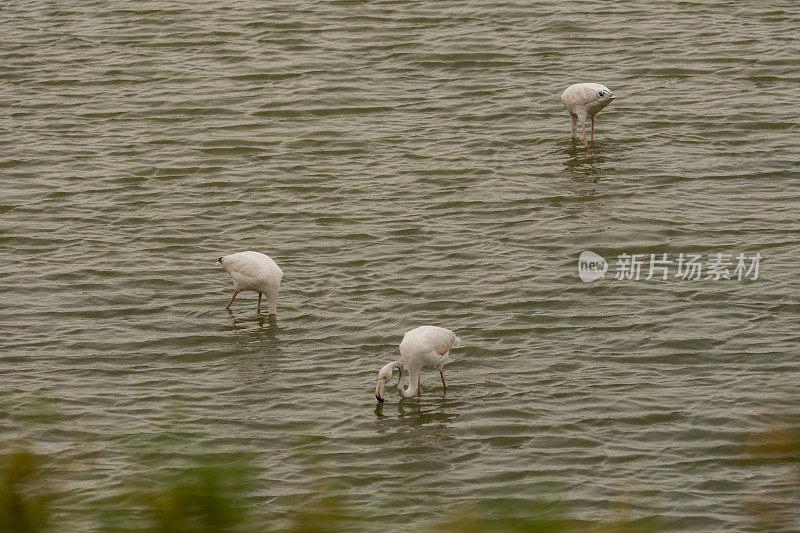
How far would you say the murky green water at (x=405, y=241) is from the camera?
9.79m

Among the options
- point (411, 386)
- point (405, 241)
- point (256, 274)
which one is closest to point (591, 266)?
point (405, 241)

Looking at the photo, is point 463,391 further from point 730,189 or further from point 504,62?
point 504,62

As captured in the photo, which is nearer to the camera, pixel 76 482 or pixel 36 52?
pixel 76 482

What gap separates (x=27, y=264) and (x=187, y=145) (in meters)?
3.95

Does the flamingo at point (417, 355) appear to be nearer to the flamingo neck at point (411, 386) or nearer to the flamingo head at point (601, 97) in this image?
the flamingo neck at point (411, 386)

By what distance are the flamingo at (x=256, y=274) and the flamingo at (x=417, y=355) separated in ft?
6.45

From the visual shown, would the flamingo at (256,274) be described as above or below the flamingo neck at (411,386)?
above

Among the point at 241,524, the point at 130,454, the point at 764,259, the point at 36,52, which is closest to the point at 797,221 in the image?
the point at 764,259

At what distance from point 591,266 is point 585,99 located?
3.52 metres

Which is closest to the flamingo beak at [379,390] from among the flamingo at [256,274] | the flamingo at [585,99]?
the flamingo at [256,274]

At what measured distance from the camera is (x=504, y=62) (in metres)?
19.2

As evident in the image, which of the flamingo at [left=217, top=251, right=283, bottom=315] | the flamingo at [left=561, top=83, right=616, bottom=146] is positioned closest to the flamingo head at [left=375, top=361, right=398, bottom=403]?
the flamingo at [left=217, top=251, right=283, bottom=315]

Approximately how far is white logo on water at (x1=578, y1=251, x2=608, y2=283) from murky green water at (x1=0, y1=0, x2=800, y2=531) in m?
0.12

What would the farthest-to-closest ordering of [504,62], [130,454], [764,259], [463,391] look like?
[504,62] < [764,259] < [463,391] < [130,454]
